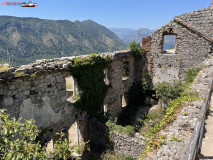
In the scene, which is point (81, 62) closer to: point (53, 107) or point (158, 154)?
point (53, 107)

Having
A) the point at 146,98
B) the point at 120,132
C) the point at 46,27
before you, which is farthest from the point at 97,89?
the point at 46,27

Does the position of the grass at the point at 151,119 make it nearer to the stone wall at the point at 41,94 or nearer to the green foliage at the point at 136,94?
the green foliage at the point at 136,94

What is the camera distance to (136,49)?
45.2ft

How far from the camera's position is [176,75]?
13.5m

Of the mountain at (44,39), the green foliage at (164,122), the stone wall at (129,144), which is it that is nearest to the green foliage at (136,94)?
the stone wall at (129,144)

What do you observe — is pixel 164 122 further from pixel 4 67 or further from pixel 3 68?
pixel 4 67

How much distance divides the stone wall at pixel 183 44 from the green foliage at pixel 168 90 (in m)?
0.58

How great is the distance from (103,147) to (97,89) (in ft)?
12.0

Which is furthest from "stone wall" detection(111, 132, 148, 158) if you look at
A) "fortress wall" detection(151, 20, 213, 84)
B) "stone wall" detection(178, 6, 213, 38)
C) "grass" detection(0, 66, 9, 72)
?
"stone wall" detection(178, 6, 213, 38)

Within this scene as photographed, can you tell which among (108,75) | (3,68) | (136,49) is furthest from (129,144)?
(136,49)

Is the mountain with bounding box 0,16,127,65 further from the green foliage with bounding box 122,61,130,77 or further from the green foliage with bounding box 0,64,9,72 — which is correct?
the green foliage with bounding box 0,64,9,72

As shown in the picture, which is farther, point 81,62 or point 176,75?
point 176,75

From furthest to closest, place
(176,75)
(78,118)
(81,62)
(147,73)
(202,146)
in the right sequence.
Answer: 1. (147,73)
2. (176,75)
3. (78,118)
4. (81,62)
5. (202,146)

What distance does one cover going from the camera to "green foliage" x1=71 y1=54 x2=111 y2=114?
8984 millimetres
